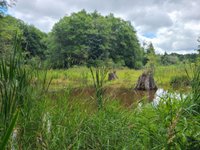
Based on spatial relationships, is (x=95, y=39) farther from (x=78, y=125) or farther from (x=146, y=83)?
(x=78, y=125)

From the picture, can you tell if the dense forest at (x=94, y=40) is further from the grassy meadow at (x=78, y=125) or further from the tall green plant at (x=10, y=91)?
the tall green plant at (x=10, y=91)

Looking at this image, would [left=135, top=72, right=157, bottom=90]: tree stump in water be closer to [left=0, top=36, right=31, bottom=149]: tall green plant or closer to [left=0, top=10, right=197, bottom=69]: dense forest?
[left=0, top=36, right=31, bottom=149]: tall green plant

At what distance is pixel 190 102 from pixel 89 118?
1042 millimetres

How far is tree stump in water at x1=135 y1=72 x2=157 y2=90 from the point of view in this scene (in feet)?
47.6

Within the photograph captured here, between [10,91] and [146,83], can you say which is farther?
[146,83]

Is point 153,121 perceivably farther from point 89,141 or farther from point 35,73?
point 35,73

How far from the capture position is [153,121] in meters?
2.63

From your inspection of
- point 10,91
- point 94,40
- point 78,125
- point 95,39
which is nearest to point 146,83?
point 78,125

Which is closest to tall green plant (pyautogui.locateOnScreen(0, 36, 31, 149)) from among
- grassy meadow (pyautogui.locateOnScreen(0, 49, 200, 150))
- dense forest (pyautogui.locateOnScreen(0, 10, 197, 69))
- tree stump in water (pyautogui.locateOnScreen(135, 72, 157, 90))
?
grassy meadow (pyautogui.locateOnScreen(0, 49, 200, 150))

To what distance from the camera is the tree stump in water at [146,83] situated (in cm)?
1452

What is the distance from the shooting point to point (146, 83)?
47.8ft

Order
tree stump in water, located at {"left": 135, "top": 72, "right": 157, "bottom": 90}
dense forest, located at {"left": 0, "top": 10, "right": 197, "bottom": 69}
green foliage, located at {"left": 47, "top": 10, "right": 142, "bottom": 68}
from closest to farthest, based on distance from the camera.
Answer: tree stump in water, located at {"left": 135, "top": 72, "right": 157, "bottom": 90} → dense forest, located at {"left": 0, "top": 10, "right": 197, "bottom": 69} → green foliage, located at {"left": 47, "top": 10, "right": 142, "bottom": 68}

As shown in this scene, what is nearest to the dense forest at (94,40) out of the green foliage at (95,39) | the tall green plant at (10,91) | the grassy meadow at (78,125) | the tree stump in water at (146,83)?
the green foliage at (95,39)

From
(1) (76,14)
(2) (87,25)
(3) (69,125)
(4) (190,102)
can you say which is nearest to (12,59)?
(3) (69,125)
